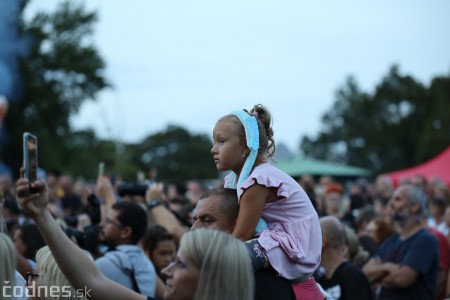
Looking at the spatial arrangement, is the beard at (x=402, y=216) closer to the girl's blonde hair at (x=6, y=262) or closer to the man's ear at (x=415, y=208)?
the man's ear at (x=415, y=208)

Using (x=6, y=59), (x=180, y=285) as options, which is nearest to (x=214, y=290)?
(x=180, y=285)

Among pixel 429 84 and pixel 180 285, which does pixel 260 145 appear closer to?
pixel 180 285

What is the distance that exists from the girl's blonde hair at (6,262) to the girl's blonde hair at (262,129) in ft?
4.48

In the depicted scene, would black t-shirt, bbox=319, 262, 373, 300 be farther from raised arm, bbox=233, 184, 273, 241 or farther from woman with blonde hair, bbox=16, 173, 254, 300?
woman with blonde hair, bbox=16, 173, 254, 300

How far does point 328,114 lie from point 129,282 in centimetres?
9717

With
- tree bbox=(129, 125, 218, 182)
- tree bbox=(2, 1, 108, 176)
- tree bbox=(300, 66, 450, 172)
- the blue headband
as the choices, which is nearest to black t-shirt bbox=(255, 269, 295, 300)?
the blue headband

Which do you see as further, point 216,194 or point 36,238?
point 36,238

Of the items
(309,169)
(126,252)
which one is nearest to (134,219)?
(126,252)

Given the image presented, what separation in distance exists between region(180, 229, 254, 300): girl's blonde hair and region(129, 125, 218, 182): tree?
83.0 meters

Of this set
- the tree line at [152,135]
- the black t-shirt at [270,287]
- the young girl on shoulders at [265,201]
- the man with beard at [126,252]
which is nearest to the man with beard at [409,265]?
the man with beard at [126,252]

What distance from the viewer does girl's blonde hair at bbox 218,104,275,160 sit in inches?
167

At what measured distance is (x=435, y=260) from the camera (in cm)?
751

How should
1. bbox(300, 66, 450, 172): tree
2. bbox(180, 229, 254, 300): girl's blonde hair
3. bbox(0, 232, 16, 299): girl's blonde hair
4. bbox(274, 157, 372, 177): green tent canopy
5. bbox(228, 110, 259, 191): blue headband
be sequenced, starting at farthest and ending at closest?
bbox(300, 66, 450, 172): tree < bbox(274, 157, 372, 177): green tent canopy < bbox(228, 110, 259, 191): blue headband < bbox(0, 232, 16, 299): girl's blonde hair < bbox(180, 229, 254, 300): girl's blonde hair

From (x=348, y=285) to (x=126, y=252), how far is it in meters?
1.79
